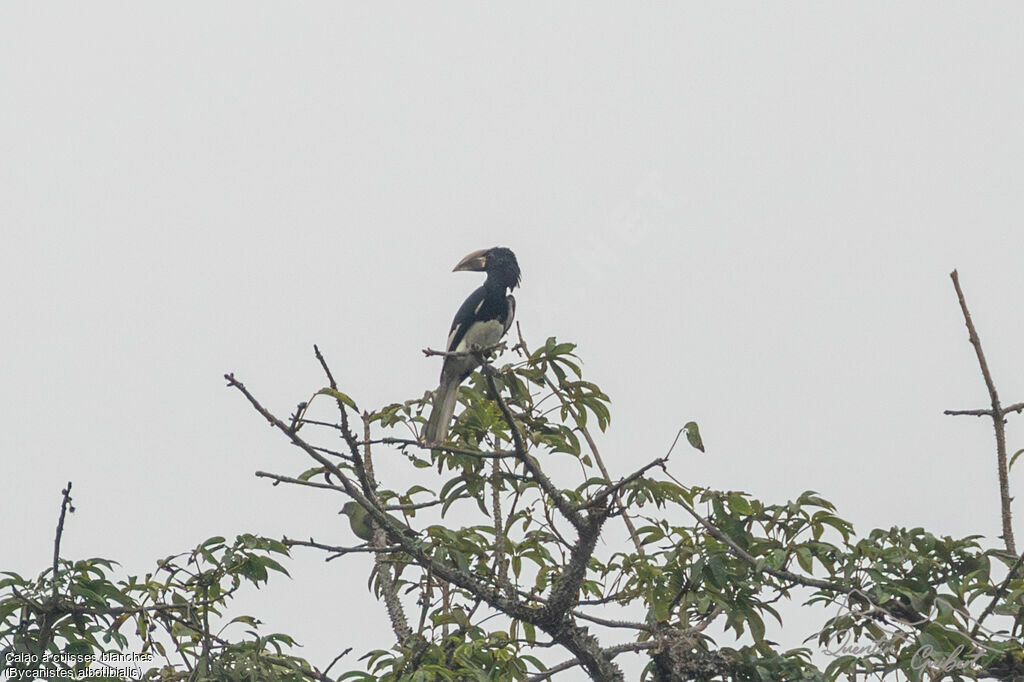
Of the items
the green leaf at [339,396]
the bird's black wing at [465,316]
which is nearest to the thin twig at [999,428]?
the green leaf at [339,396]

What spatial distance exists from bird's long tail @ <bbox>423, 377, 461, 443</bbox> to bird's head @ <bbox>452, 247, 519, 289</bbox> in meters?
1.65

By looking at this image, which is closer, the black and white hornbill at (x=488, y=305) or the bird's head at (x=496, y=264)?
the black and white hornbill at (x=488, y=305)

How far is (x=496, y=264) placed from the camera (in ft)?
23.5

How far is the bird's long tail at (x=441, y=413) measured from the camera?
17.3ft

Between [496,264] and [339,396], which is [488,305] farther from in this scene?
[339,396]

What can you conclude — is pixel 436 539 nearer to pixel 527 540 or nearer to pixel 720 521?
pixel 527 540

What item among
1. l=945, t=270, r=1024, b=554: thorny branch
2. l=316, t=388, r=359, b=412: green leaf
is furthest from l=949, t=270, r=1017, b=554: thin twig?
l=316, t=388, r=359, b=412: green leaf

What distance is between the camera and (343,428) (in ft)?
10.6

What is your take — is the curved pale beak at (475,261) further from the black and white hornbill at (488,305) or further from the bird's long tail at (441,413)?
the bird's long tail at (441,413)

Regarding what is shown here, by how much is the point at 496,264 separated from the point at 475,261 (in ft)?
0.54

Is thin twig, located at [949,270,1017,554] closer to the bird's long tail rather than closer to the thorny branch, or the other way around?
the thorny branch

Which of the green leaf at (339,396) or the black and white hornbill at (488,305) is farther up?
the black and white hornbill at (488,305)

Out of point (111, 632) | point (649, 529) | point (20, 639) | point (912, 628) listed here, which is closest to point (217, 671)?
point (111, 632)

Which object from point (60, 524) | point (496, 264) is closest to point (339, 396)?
point (60, 524)
